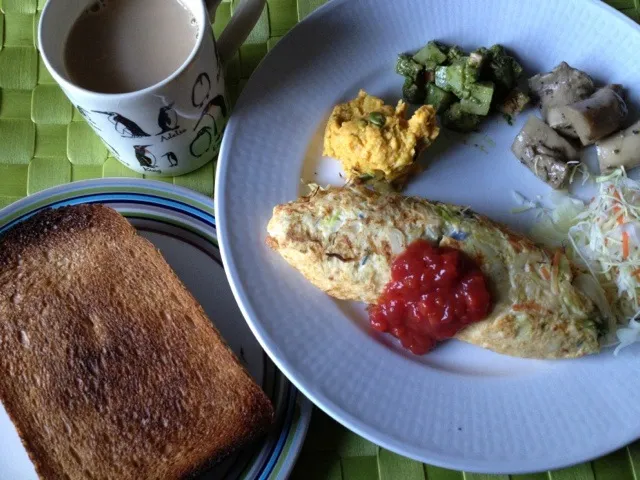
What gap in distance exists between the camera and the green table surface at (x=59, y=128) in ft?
8.67

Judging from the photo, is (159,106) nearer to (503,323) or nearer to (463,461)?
(503,323)

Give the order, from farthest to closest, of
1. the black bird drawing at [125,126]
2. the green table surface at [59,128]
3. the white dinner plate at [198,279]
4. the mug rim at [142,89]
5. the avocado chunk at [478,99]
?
1. the avocado chunk at [478,99]
2. the green table surface at [59,128]
3. the white dinner plate at [198,279]
4. the black bird drawing at [125,126]
5. the mug rim at [142,89]

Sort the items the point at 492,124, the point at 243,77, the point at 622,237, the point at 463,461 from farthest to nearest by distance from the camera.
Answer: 1. the point at 243,77
2. the point at 492,124
3. the point at 622,237
4. the point at 463,461

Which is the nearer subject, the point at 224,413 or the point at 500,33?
the point at 224,413

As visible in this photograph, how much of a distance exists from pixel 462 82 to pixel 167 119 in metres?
1.23

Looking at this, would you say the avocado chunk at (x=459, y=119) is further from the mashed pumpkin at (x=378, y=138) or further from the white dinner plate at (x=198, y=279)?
the white dinner plate at (x=198, y=279)

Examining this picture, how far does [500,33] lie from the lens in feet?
9.63

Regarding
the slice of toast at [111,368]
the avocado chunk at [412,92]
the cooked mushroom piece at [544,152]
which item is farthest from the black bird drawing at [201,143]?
the cooked mushroom piece at [544,152]

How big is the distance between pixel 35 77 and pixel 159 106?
3.79ft

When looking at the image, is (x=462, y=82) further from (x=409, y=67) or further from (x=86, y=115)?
(x=86, y=115)

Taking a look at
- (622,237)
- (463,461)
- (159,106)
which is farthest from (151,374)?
(622,237)

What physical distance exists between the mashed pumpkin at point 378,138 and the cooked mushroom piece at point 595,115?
56cm

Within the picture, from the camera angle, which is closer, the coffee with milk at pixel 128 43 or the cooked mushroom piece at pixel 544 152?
the coffee with milk at pixel 128 43

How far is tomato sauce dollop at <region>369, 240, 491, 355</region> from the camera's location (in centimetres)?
229
